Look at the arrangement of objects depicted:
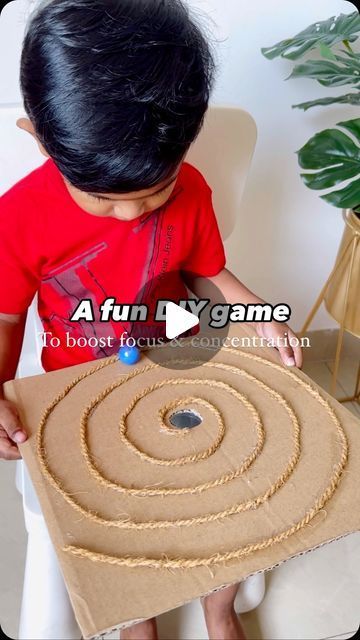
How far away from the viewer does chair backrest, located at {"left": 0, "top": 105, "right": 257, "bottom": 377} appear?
2.35 ft

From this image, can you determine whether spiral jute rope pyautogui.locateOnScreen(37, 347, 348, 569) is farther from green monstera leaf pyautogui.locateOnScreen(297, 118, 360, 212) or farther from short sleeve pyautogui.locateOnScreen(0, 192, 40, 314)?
green monstera leaf pyautogui.locateOnScreen(297, 118, 360, 212)

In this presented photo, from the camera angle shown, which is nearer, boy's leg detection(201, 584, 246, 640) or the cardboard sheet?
the cardboard sheet

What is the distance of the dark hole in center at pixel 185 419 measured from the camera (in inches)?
24.2

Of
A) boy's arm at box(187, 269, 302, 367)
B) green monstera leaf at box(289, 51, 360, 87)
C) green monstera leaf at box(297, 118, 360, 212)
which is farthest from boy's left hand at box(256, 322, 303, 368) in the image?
green monstera leaf at box(289, 51, 360, 87)

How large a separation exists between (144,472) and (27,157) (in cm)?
40

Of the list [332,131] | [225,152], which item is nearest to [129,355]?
[225,152]

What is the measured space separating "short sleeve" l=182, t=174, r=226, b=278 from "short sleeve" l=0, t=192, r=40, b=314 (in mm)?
196

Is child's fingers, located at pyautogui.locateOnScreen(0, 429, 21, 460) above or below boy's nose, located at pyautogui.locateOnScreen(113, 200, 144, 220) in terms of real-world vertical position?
below

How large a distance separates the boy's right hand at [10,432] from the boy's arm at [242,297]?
0.29 m

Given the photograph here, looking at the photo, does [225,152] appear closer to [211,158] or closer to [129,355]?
[211,158]

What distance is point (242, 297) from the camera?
77 centimetres

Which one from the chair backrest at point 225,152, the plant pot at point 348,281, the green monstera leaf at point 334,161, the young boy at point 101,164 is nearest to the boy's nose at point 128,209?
the young boy at point 101,164

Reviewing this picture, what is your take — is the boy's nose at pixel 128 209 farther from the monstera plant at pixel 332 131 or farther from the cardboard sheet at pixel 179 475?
the monstera plant at pixel 332 131

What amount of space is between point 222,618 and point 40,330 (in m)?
0.43
